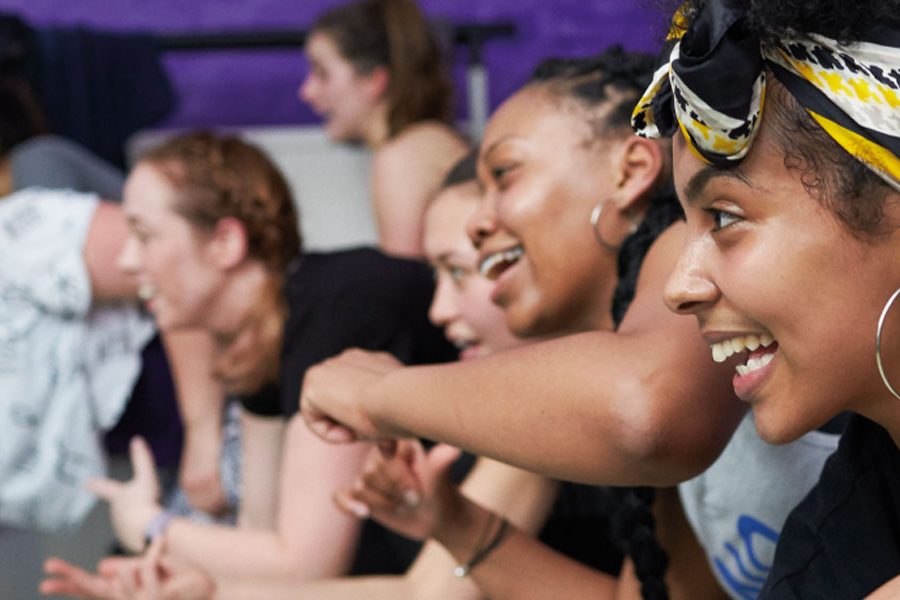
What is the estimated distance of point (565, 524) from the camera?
59.8 inches

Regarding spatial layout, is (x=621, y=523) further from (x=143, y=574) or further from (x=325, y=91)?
(x=325, y=91)

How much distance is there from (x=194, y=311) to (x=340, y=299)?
322 millimetres

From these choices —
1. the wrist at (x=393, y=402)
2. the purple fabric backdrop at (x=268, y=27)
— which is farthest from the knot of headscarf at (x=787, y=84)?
the purple fabric backdrop at (x=268, y=27)

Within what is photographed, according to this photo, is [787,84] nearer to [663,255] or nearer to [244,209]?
[663,255]

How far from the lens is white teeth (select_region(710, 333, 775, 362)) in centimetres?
75

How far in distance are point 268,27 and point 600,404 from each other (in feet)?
8.58

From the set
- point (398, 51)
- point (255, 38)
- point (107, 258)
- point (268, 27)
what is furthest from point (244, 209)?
point (268, 27)

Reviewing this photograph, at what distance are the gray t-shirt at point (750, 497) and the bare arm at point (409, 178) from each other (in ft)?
4.71

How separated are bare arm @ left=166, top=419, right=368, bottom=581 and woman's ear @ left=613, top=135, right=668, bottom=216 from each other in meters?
0.54

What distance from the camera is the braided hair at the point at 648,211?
1.09 metres

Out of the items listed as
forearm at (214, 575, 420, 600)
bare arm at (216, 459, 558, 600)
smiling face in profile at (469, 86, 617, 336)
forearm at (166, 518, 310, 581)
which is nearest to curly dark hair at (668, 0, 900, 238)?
smiling face in profile at (469, 86, 617, 336)

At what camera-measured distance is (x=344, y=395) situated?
3.47 ft

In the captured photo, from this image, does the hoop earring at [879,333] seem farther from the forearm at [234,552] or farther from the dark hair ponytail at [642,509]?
the forearm at [234,552]

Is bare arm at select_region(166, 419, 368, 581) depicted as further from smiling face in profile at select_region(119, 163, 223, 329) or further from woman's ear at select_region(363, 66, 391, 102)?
woman's ear at select_region(363, 66, 391, 102)
